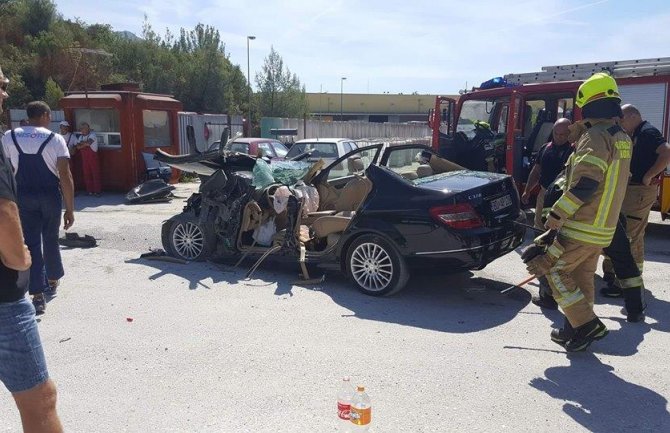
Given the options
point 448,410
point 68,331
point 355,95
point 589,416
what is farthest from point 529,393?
point 355,95

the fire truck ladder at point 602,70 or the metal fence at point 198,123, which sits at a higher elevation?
the fire truck ladder at point 602,70

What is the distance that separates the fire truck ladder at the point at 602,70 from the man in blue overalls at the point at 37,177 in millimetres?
7723

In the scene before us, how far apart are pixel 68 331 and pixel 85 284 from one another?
5.20 feet

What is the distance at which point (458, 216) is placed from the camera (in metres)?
5.44

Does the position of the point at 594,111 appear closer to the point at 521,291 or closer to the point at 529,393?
the point at 529,393

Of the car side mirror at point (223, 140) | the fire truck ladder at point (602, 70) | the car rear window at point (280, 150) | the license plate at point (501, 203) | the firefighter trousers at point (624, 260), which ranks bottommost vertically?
the firefighter trousers at point (624, 260)

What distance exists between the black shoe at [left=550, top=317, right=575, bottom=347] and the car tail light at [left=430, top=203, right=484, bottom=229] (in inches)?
52.1

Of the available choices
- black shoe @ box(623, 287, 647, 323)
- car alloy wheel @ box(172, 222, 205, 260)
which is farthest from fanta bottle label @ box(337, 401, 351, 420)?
car alloy wheel @ box(172, 222, 205, 260)

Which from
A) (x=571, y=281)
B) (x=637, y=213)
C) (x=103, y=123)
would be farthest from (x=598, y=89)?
(x=103, y=123)

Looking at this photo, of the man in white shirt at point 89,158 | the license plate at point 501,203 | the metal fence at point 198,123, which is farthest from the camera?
the metal fence at point 198,123

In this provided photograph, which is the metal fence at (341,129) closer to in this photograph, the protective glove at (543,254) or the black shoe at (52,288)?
the black shoe at (52,288)

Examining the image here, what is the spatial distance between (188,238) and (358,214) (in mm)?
2567

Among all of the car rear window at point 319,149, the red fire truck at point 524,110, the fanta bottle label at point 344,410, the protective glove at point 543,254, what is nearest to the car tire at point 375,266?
the protective glove at point 543,254

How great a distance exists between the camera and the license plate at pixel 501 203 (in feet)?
18.6
